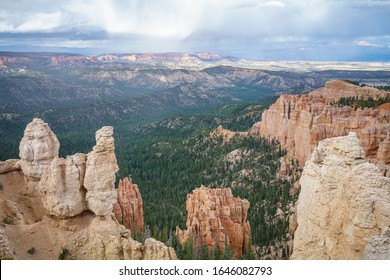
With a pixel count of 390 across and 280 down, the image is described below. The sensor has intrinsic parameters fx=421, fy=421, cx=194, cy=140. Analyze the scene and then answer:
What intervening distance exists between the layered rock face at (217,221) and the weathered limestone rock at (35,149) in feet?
35.5

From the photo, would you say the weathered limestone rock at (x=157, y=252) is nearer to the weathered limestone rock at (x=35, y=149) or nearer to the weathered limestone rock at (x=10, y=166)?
the weathered limestone rock at (x=35, y=149)

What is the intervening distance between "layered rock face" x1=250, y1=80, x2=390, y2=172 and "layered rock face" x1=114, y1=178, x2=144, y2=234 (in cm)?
1703

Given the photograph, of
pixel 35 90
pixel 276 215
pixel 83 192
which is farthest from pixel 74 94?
pixel 83 192

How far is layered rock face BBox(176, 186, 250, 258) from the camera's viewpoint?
86.0 feet

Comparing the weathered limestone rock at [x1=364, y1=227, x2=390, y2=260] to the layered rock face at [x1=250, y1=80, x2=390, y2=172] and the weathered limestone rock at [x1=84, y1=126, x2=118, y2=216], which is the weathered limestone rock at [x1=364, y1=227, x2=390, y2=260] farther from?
the layered rock face at [x1=250, y1=80, x2=390, y2=172]

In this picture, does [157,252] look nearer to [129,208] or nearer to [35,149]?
[35,149]

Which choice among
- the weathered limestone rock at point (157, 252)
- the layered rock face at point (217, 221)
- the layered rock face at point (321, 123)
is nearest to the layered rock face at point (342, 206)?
the weathered limestone rock at point (157, 252)

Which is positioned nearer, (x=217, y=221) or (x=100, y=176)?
(x=100, y=176)

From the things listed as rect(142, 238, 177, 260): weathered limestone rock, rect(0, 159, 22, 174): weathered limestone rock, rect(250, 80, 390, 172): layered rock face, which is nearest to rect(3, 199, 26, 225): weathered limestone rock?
rect(0, 159, 22, 174): weathered limestone rock

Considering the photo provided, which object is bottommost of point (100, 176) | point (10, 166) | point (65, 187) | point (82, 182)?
point (10, 166)

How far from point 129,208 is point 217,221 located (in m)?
6.22

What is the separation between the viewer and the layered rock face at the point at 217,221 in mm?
26219

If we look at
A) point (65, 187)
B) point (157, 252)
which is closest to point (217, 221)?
point (65, 187)

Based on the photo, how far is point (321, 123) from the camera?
4550 cm
